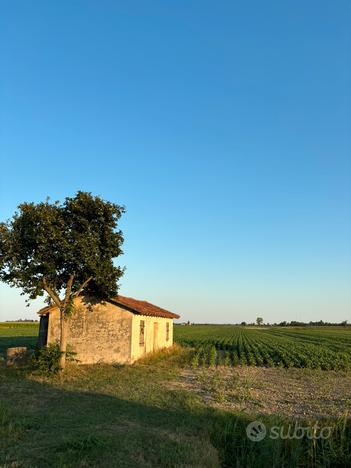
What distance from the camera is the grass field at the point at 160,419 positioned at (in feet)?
27.5

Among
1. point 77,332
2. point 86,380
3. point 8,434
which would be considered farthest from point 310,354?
point 8,434

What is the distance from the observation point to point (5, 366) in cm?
2139

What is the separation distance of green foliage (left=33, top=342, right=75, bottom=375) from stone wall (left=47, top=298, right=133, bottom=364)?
147 inches

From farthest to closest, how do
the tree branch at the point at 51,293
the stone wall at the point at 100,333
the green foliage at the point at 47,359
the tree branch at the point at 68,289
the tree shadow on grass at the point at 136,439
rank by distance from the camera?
the stone wall at the point at 100,333, the tree branch at the point at 68,289, the tree branch at the point at 51,293, the green foliage at the point at 47,359, the tree shadow on grass at the point at 136,439

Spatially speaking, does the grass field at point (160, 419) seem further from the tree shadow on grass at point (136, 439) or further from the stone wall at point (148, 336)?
the stone wall at point (148, 336)

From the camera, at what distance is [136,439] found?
905 centimetres

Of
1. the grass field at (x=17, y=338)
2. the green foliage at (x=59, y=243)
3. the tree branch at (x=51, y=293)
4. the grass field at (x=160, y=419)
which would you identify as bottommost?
the grass field at (x=17, y=338)

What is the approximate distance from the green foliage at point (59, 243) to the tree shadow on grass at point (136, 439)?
7666mm

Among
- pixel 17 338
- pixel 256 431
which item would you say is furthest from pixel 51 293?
pixel 17 338

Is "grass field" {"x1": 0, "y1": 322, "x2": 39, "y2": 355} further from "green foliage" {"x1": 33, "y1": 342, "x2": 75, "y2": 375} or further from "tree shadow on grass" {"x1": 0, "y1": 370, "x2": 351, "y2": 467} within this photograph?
"tree shadow on grass" {"x1": 0, "y1": 370, "x2": 351, "y2": 467}

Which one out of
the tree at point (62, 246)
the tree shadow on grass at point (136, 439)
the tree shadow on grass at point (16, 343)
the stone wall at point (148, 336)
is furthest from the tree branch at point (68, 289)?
the tree shadow on grass at point (16, 343)

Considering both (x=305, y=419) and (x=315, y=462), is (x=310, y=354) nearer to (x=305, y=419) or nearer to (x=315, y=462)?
(x=305, y=419)

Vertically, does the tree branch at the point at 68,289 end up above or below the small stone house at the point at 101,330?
above

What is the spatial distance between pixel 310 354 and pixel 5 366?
804 inches
